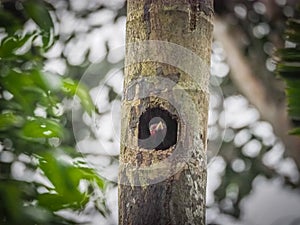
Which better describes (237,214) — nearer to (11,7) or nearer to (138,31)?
(11,7)

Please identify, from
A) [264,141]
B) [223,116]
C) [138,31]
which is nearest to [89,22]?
[223,116]

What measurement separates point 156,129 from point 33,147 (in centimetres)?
27

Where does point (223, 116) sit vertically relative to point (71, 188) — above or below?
above

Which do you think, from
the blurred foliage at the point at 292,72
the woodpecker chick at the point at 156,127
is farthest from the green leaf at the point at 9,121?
the blurred foliage at the point at 292,72

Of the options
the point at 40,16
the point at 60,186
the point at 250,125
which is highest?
the point at 250,125

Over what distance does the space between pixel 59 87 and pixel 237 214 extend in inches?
89.2

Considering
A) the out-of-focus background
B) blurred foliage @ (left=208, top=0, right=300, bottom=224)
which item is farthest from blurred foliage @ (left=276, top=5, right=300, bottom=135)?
blurred foliage @ (left=208, top=0, right=300, bottom=224)

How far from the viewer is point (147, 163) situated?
3.48ft

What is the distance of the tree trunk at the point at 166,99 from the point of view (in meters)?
1.05

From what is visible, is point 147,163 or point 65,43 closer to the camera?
point 147,163

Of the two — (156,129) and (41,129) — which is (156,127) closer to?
(156,129)

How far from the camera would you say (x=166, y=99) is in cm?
106

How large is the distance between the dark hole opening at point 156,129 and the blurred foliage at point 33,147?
0.36 ft

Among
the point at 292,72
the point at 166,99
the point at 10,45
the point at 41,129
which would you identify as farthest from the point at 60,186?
the point at 292,72
